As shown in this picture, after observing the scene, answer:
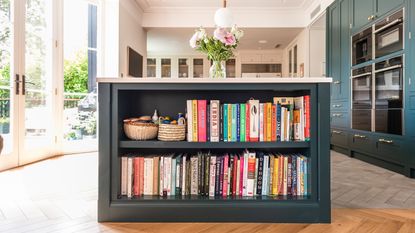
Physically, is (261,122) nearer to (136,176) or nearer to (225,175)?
(225,175)

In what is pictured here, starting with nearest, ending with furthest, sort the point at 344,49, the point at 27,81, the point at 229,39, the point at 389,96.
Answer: the point at 229,39
the point at 389,96
the point at 27,81
the point at 344,49

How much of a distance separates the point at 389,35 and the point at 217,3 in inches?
134

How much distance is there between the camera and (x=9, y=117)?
311 centimetres

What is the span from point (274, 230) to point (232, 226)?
22 centimetres

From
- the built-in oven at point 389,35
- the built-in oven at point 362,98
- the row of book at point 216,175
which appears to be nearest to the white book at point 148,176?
the row of book at point 216,175

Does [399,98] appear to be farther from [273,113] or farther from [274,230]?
[274,230]

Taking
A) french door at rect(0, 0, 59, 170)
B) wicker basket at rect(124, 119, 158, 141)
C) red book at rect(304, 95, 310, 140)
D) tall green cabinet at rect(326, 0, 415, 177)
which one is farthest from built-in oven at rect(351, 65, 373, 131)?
french door at rect(0, 0, 59, 170)

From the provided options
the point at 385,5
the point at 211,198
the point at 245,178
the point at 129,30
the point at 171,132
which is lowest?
the point at 211,198

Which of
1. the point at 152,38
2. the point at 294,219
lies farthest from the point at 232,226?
the point at 152,38

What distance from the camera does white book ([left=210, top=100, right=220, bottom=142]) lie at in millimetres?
1606

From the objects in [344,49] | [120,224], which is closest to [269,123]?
[120,224]

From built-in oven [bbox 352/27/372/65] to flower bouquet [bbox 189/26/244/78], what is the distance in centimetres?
245

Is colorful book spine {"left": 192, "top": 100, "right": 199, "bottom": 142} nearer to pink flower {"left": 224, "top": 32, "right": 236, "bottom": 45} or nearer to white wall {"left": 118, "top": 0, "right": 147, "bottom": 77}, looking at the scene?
pink flower {"left": 224, "top": 32, "right": 236, "bottom": 45}

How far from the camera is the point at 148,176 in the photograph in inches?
64.9
